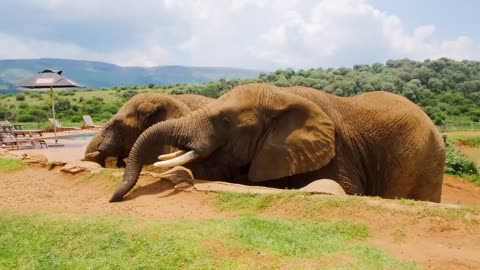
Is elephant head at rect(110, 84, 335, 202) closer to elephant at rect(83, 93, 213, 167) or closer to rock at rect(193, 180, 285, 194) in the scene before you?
rock at rect(193, 180, 285, 194)

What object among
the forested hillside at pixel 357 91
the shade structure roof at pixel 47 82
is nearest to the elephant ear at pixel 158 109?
the shade structure roof at pixel 47 82

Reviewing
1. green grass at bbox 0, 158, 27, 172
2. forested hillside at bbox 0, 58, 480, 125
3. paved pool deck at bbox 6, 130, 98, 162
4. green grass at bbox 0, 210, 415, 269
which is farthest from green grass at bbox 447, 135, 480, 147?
green grass at bbox 0, 210, 415, 269

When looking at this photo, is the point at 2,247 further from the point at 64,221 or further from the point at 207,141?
the point at 207,141

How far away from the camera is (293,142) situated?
29.7ft

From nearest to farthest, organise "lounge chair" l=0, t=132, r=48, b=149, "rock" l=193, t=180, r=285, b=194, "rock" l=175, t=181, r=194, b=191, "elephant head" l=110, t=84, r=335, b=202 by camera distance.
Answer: "rock" l=193, t=180, r=285, b=194
"rock" l=175, t=181, r=194, b=191
"elephant head" l=110, t=84, r=335, b=202
"lounge chair" l=0, t=132, r=48, b=149

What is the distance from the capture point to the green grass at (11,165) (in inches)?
471

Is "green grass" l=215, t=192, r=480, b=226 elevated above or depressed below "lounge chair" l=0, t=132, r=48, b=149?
above

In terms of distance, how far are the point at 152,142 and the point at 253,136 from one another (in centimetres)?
165

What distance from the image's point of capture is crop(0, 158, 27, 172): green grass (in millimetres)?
11961

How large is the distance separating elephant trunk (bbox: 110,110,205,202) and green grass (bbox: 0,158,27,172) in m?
4.30

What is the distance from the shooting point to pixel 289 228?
20.3 ft

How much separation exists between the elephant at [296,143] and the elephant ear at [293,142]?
0.02m

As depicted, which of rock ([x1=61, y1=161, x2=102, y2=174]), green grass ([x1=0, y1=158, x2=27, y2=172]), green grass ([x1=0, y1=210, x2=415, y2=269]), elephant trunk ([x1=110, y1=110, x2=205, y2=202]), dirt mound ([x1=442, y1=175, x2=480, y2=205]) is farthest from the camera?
dirt mound ([x1=442, y1=175, x2=480, y2=205])

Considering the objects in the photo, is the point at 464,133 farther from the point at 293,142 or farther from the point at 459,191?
the point at 293,142
